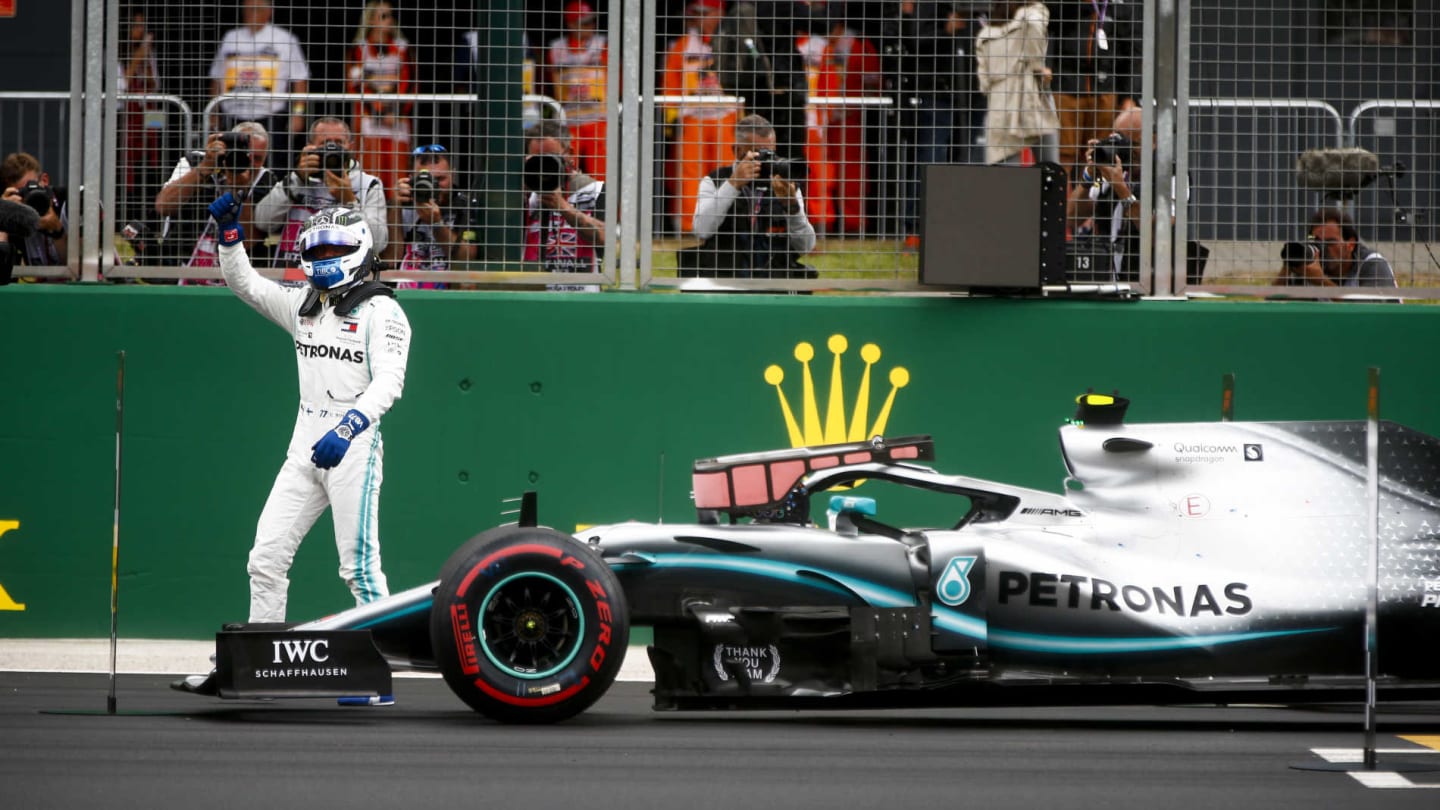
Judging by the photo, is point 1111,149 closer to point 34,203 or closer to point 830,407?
point 830,407

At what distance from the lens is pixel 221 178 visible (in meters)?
10.0

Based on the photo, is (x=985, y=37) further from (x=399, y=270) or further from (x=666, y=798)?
(x=666, y=798)

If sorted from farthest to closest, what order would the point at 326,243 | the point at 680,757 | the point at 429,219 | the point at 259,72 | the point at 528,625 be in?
the point at 429,219 < the point at 259,72 < the point at 326,243 < the point at 528,625 < the point at 680,757

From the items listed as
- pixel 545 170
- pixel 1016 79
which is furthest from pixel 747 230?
pixel 1016 79

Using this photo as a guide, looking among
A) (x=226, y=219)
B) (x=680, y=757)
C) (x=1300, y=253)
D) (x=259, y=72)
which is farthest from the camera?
(x=1300, y=253)

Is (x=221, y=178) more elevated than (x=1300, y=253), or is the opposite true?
(x=221, y=178)

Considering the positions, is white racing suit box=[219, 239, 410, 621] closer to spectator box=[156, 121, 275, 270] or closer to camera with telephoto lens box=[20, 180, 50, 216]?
spectator box=[156, 121, 275, 270]

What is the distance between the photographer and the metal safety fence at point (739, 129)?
998 centimetres

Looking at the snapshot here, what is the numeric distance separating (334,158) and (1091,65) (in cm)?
409

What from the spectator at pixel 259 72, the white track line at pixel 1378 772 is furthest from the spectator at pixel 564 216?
the white track line at pixel 1378 772

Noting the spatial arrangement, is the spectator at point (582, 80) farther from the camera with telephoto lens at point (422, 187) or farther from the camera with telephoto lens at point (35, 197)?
the camera with telephoto lens at point (35, 197)

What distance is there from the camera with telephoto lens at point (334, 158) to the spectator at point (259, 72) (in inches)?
8.2

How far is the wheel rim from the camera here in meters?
6.90

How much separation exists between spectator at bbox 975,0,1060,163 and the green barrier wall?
3.04 ft
